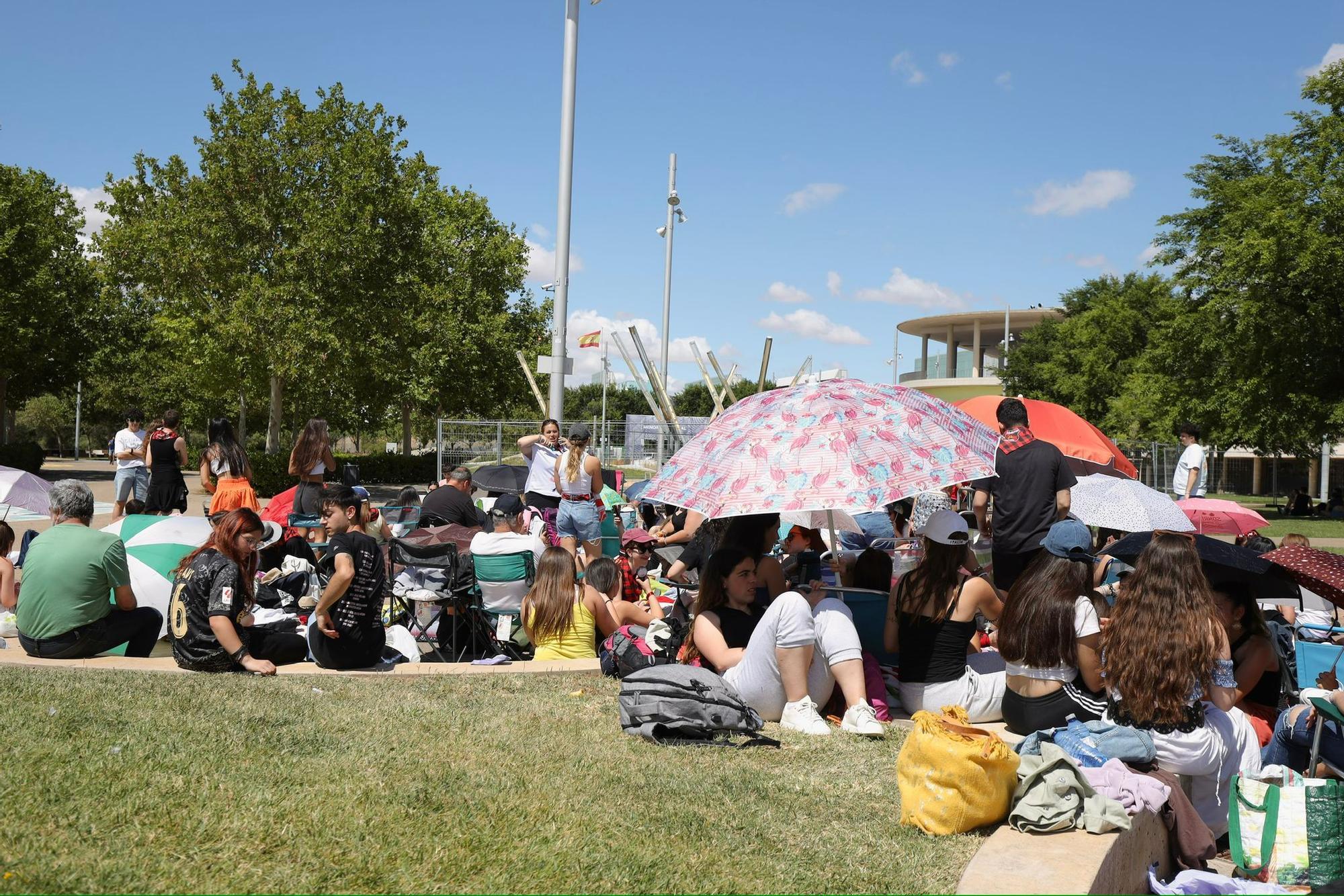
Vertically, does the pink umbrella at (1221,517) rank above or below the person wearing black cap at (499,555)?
above

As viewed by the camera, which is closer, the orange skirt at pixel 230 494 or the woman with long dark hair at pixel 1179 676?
the woman with long dark hair at pixel 1179 676

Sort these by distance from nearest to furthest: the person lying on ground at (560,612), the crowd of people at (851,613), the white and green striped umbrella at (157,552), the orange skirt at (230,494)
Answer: the crowd of people at (851,613)
the person lying on ground at (560,612)
the white and green striped umbrella at (157,552)
the orange skirt at (230,494)

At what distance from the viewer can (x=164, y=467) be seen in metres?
11.7

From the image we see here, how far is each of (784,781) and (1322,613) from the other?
4.60 metres

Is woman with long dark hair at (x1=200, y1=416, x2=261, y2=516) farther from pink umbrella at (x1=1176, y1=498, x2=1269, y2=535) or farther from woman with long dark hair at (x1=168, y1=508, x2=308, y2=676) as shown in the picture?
pink umbrella at (x1=1176, y1=498, x2=1269, y2=535)

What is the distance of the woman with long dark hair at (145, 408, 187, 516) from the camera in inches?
459

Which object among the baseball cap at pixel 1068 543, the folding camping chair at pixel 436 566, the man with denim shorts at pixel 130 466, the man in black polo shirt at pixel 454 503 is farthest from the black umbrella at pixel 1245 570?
the man with denim shorts at pixel 130 466

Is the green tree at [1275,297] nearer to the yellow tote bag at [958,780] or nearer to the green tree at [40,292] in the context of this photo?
the yellow tote bag at [958,780]

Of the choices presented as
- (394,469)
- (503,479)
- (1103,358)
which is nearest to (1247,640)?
(503,479)

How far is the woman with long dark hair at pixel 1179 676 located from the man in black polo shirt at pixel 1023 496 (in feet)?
8.21

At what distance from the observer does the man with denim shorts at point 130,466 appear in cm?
1202

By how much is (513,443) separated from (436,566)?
15.8m

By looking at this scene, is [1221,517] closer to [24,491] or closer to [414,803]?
[414,803]

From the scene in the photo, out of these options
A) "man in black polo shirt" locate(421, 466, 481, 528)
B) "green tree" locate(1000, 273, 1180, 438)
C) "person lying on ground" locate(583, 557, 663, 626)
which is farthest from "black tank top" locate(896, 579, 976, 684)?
"green tree" locate(1000, 273, 1180, 438)
